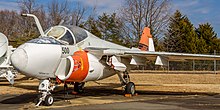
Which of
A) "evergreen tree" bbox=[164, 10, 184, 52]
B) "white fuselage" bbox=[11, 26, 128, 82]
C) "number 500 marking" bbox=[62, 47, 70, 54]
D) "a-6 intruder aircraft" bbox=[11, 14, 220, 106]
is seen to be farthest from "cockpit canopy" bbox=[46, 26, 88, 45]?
"evergreen tree" bbox=[164, 10, 184, 52]

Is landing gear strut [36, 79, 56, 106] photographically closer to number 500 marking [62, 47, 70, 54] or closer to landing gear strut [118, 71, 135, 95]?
number 500 marking [62, 47, 70, 54]

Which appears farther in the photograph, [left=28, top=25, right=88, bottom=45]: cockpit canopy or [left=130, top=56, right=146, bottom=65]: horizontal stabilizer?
[left=130, top=56, right=146, bottom=65]: horizontal stabilizer

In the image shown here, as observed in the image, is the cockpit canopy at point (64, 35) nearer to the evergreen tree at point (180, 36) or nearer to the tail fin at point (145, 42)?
the tail fin at point (145, 42)

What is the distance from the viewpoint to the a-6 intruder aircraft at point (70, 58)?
11328mm

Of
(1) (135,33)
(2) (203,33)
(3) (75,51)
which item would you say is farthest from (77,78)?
(2) (203,33)

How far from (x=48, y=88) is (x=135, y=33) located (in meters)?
46.1

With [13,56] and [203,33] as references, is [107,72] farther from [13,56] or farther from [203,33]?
[203,33]

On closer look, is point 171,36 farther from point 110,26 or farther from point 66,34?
point 66,34

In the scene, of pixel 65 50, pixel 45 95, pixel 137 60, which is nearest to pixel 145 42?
pixel 137 60

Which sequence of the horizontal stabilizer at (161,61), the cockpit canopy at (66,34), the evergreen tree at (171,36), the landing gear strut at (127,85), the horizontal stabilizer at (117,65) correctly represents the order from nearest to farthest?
1. the cockpit canopy at (66,34)
2. the horizontal stabilizer at (117,65)
3. the horizontal stabilizer at (161,61)
4. the landing gear strut at (127,85)
5. the evergreen tree at (171,36)

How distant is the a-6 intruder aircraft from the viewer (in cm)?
1133

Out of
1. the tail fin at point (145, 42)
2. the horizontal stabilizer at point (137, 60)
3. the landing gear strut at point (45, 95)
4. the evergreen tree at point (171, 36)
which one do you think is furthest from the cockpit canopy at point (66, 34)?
the evergreen tree at point (171, 36)

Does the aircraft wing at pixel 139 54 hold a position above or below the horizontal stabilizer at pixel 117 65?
above

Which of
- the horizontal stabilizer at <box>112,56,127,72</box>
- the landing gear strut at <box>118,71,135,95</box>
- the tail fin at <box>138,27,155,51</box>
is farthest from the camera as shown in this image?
the tail fin at <box>138,27,155,51</box>
